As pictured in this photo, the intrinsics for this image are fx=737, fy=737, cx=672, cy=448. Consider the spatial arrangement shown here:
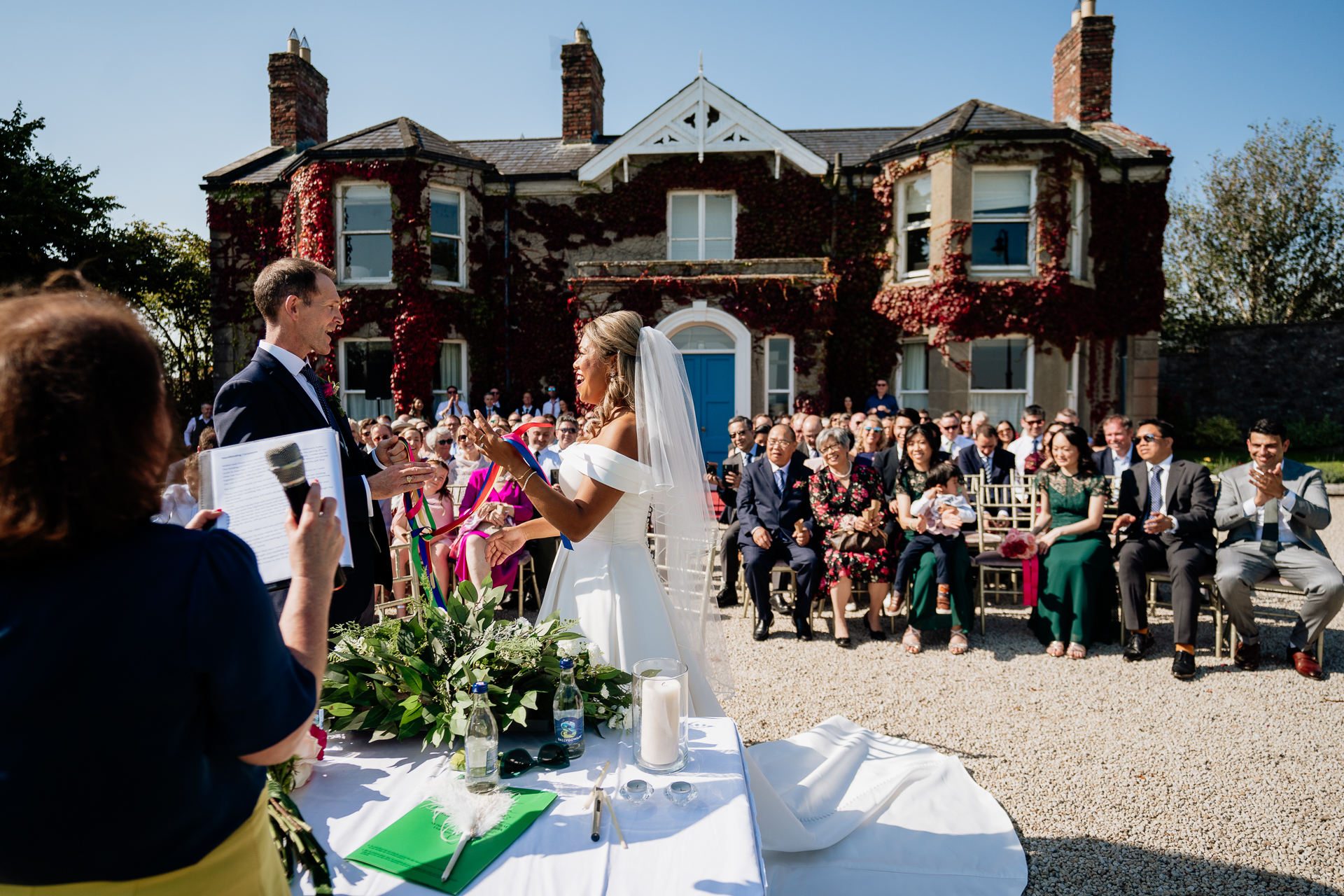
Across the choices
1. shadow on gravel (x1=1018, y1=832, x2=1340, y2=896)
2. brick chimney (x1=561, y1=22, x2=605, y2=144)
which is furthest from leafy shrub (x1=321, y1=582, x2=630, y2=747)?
brick chimney (x1=561, y1=22, x2=605, y2=144)

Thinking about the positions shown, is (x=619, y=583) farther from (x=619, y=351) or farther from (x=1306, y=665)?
(x=1306, y=665)

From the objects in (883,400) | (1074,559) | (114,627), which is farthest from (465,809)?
(883,400)

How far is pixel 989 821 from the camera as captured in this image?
10.5ft

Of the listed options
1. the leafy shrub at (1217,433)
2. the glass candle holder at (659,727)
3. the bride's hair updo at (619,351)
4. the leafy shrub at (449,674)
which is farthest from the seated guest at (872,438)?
the leafy shrub at (1217,433)

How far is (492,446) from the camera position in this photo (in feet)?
8.89

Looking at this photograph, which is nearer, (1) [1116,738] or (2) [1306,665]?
(1) [1116,738]

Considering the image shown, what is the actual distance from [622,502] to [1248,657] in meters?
5.10

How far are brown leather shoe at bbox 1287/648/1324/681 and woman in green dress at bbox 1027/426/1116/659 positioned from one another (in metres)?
1.15

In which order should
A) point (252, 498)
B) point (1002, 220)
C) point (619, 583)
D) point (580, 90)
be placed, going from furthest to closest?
1. point (580, 90)
2. point (1002, 220)
3. point (619, 583)
4. point (252, 498)

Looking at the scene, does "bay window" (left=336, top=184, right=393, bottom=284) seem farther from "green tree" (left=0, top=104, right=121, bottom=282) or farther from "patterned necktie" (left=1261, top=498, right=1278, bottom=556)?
"patterned necktie" (left=1261, top=498, right=1278, bottom=556)

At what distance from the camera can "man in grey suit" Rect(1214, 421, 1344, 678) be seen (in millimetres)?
5211

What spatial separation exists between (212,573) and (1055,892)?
3.21m

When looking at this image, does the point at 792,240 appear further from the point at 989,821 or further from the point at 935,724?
the point at 989,821

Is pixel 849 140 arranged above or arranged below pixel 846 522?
above
